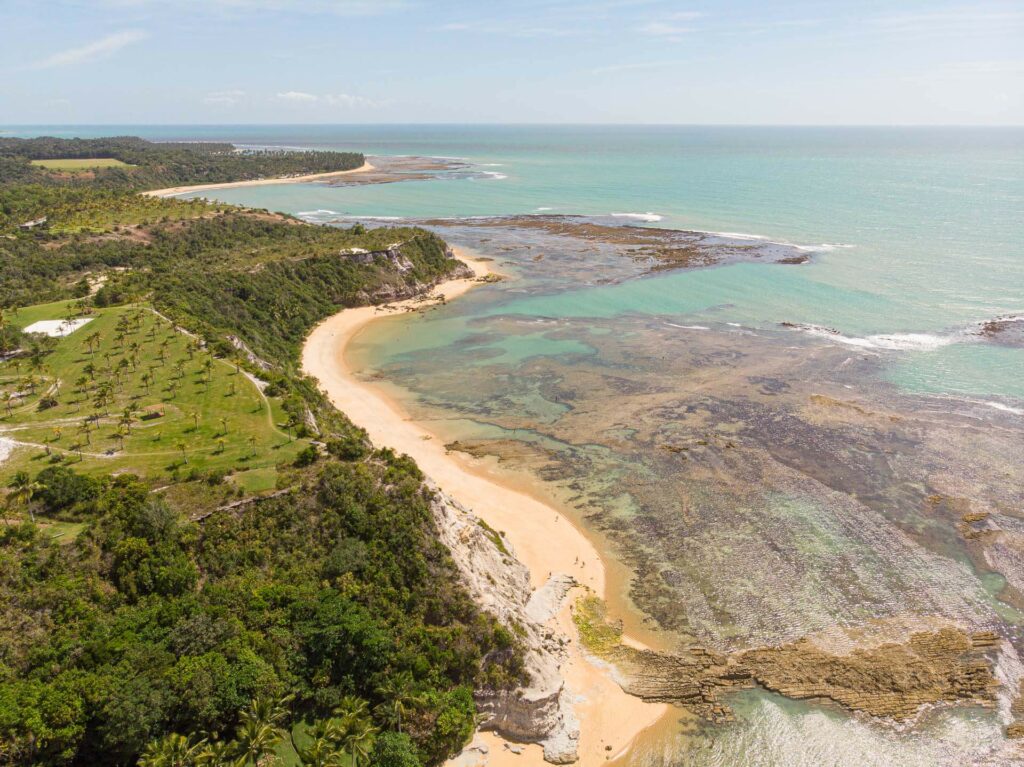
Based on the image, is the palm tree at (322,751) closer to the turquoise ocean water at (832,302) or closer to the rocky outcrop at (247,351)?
the turquoise ocean water at (832,302)

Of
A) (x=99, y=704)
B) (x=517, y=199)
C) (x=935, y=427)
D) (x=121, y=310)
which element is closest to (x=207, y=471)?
(x=99, y=704)

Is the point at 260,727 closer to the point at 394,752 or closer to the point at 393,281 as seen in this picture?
the point at 394,752

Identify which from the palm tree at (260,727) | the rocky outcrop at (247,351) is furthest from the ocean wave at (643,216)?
the palm tree at (260,727)

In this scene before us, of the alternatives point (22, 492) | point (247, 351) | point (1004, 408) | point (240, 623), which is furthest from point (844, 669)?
point (247, 351)

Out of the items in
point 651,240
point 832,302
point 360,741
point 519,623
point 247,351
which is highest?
point 651,240

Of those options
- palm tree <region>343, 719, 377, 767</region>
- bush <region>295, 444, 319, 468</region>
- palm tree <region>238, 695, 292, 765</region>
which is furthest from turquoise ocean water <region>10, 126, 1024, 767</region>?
bush <region>295, 444, 319, 468</region>

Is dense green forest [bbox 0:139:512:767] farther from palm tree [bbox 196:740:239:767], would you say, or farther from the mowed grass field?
the mowed grass field
